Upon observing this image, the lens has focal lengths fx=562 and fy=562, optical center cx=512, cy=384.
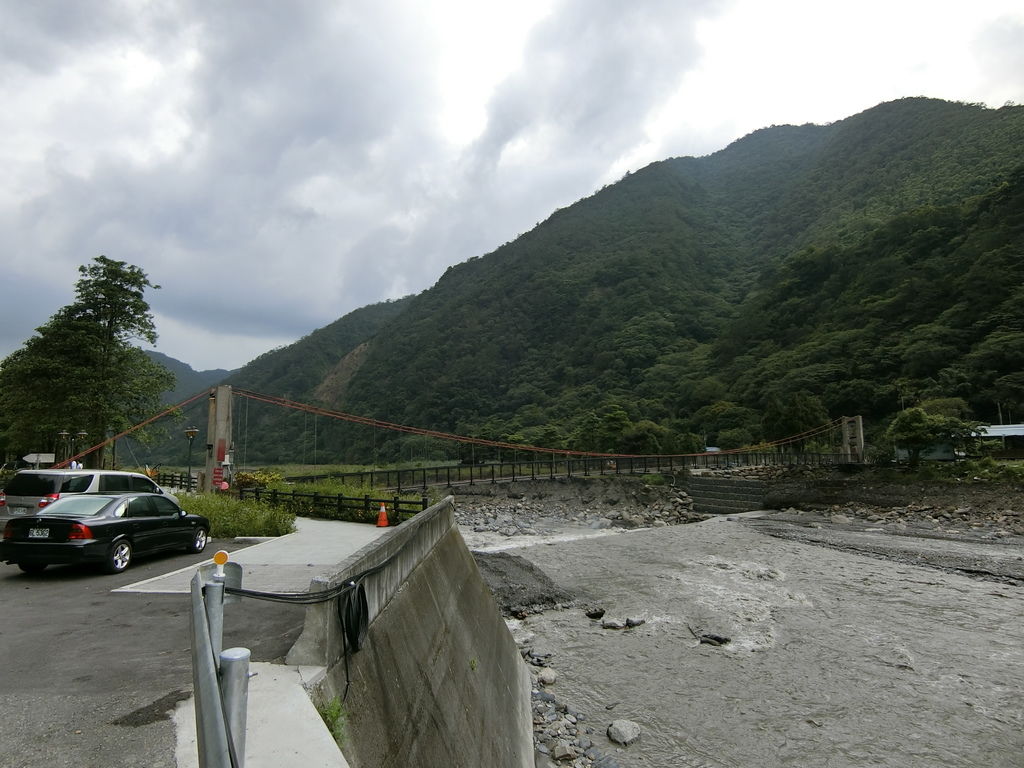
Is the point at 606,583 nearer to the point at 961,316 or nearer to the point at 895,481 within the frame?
the point at 895,481

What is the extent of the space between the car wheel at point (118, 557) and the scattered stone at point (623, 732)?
286 inches

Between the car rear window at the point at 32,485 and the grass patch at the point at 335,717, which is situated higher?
the car rear window at the point at 32,485

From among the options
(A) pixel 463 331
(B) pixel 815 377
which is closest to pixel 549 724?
(B) pixel 815 377

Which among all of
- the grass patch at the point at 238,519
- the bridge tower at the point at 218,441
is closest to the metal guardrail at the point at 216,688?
the grass patch at the point at 238,519

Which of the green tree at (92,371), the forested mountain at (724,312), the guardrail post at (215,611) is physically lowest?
the guardrail post at (215,611)

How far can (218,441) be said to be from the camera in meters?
16.5

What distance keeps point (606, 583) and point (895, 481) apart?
2812 cm

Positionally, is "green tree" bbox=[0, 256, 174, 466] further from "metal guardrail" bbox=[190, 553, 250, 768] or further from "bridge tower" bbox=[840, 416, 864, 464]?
"bridge tower" bbox=[840, 416, 864, 464]

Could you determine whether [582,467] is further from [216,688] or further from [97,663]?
[216,688]

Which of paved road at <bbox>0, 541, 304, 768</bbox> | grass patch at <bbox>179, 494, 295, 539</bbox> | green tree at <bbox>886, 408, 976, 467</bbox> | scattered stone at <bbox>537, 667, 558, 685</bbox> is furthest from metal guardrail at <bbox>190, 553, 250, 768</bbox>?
green tree at <bbox>886, 408, 976, 467</bbox>

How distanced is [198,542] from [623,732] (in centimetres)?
774

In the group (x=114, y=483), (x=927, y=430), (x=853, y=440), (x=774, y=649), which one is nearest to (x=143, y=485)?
(x=114, y=483)

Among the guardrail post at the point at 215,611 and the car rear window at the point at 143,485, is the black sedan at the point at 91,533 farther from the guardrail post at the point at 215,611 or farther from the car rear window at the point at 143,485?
the guardrail post at the point at 215,611

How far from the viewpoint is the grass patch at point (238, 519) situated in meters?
12.2
